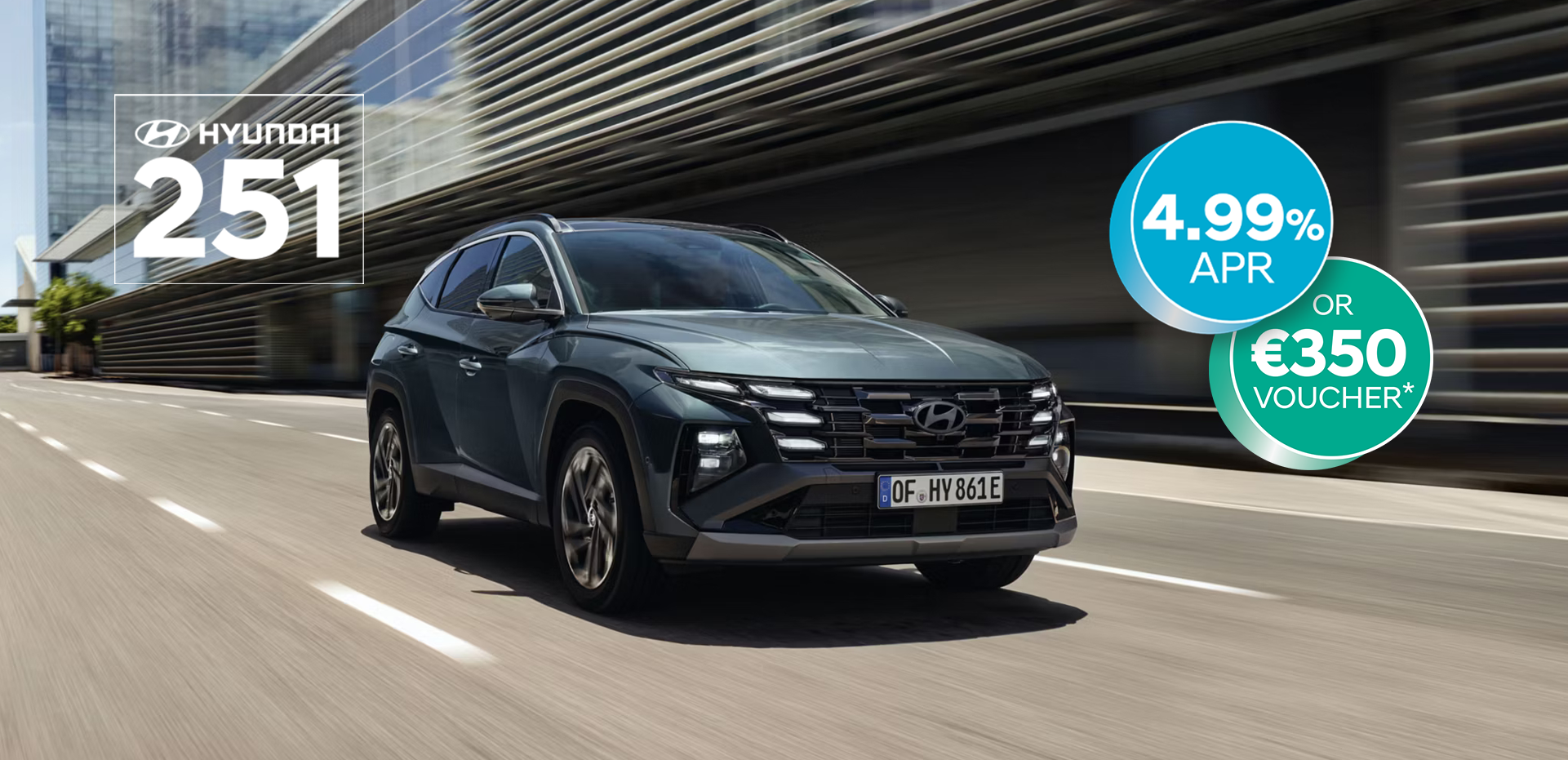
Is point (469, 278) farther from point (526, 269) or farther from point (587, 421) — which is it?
point (587, 421)

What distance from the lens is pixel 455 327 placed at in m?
7.14

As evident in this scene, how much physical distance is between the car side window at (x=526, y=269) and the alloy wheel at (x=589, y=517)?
2.92 feet

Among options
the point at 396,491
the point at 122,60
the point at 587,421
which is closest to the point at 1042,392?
the point at 587,421

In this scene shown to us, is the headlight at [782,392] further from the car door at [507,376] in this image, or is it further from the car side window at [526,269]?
the car side window at [526,269]

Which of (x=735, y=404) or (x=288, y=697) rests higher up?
(x=735, y=404)

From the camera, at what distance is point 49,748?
12.5 ft

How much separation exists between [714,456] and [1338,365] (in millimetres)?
7330

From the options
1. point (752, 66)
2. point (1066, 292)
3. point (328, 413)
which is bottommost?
point (328, 413)

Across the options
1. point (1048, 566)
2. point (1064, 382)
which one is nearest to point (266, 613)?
point (1048, 566)

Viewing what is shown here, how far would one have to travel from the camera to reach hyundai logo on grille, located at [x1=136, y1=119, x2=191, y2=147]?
65062 mm

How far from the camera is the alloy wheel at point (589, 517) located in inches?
215

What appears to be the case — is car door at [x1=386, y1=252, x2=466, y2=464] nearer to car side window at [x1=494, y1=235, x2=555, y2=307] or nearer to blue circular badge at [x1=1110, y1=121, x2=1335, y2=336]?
car side window at [x1=494, y1=235, x2=555, y2=307]

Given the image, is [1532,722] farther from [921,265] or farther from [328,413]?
[328,413]

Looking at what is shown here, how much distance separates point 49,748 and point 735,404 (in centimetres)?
227
